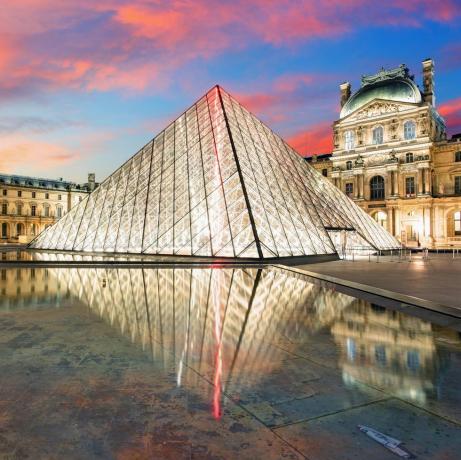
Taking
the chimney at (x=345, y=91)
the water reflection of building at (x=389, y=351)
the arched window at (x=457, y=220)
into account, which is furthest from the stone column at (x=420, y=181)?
the water reflection of building at (x=389, y=351)

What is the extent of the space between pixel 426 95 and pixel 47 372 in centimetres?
5682

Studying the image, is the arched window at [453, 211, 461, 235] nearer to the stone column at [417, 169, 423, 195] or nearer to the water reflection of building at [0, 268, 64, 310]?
the stone column at [417, 169, 423, 195]

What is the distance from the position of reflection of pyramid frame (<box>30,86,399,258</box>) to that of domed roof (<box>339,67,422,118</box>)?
27.4 meters

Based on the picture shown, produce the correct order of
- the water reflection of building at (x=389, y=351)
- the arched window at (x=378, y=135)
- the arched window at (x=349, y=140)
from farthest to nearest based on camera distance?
the arched window at (x=349, y=140) → the arched window at (x=378, y=135) → the water reflection of building at (x=389, y=351)

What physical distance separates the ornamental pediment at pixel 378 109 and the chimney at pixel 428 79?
17.1 feet

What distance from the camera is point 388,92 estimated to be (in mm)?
48938

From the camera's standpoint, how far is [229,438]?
2375 mm

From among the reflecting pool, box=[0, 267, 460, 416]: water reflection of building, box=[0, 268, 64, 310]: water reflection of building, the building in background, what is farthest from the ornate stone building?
the building in background

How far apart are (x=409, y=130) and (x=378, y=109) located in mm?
4793

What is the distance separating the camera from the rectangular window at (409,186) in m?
46.4

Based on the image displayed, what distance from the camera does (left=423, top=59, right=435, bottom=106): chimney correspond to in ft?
162

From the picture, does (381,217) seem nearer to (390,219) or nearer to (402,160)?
(390,219)

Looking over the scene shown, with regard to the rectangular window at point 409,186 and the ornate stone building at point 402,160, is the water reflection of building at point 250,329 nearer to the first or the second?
the ornate stone building at point 402,160

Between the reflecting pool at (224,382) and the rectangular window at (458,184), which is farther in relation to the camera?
the rectangular window at (458,184)
